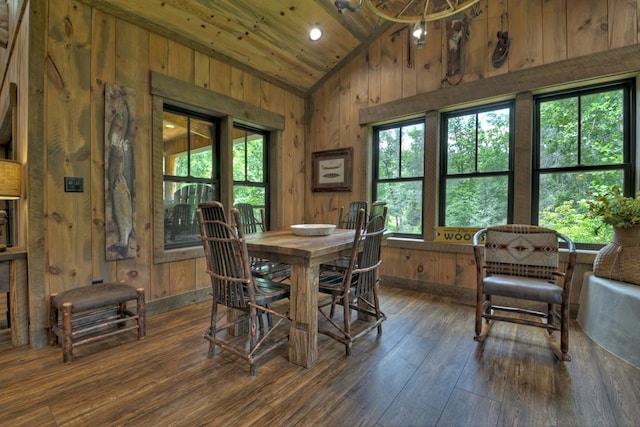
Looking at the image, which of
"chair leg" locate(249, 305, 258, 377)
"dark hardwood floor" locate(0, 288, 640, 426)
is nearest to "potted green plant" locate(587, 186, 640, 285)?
"dark hardwood floor" locate(0, 288, 640, 426)

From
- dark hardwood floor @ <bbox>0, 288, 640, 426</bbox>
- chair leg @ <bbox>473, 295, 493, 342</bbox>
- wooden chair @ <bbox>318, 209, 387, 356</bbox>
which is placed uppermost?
wooden chair @ <bbox>318, 209, 387, 356</bbox>

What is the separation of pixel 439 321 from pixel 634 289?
53.4 inches

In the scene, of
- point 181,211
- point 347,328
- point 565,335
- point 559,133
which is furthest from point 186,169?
point 559,133

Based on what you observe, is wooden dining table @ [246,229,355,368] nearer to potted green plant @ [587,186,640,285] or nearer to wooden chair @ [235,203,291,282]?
wooden chair @ [235,203,291,282]

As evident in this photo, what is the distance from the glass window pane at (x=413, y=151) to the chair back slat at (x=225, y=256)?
258cm

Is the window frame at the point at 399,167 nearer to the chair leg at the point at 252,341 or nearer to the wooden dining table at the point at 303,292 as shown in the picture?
the wooden dining table at the point at 303,292

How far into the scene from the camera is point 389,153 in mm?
3926

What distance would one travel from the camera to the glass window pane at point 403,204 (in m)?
3.67

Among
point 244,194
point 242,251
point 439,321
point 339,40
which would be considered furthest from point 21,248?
point 339,40

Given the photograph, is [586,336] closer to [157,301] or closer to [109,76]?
[157,301]

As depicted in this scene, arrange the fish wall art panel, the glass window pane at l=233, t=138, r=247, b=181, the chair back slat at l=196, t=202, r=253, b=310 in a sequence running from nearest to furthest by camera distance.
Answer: the chair back slat at l=196, t=202, r=253, b=310, the fish wall art panel, the glass window pane at l=233, t=138, r=247, b=181

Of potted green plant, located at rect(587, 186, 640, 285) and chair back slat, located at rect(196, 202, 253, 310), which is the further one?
potted green plant, located at rect(587, 186, 640, 285)

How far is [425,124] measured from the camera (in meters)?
3.49

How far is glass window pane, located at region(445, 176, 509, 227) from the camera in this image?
3150 millimetres
